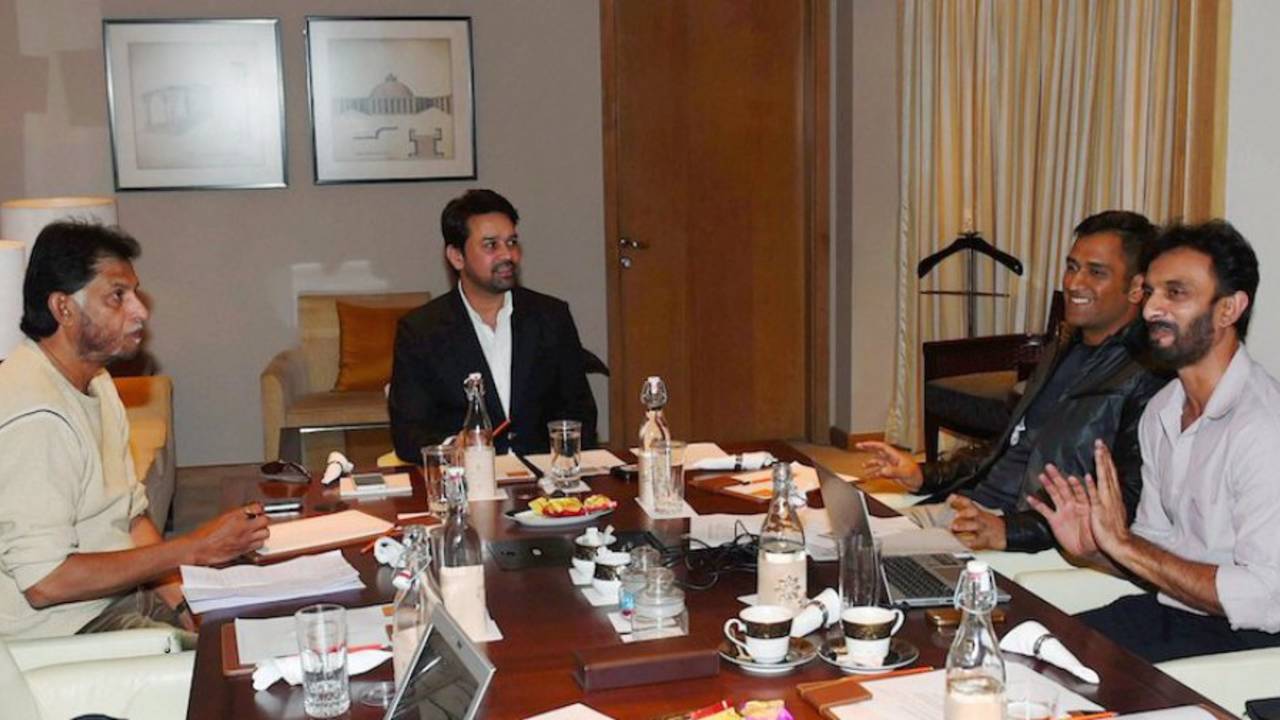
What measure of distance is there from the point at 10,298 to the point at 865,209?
3902 millimetres

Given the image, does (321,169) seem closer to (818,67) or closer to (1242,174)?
(818,67)

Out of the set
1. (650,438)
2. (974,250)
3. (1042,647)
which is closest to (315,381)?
(974,250)

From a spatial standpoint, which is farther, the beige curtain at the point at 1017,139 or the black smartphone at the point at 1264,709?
the beige curtain at the point at 1017,139

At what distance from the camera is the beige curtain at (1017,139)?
525cm

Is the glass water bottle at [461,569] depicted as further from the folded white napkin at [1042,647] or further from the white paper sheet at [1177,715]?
the white paper sheet at [1177,715]

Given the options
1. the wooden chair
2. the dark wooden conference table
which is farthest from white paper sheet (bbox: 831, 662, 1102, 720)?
the wooden chair

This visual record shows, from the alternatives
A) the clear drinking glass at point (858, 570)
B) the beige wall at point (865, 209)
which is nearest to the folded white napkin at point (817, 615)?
the clear drinking glass at point (858, 570)

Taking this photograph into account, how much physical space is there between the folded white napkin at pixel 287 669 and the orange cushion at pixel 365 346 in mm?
4295

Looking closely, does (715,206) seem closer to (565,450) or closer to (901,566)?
(565,450)

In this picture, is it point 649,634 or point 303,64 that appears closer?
point 649,634

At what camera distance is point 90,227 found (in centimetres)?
304

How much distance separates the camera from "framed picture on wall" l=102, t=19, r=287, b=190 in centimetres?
651

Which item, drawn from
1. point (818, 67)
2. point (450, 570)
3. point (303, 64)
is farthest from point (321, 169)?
point (450, 570)

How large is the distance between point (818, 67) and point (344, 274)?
2.48m
